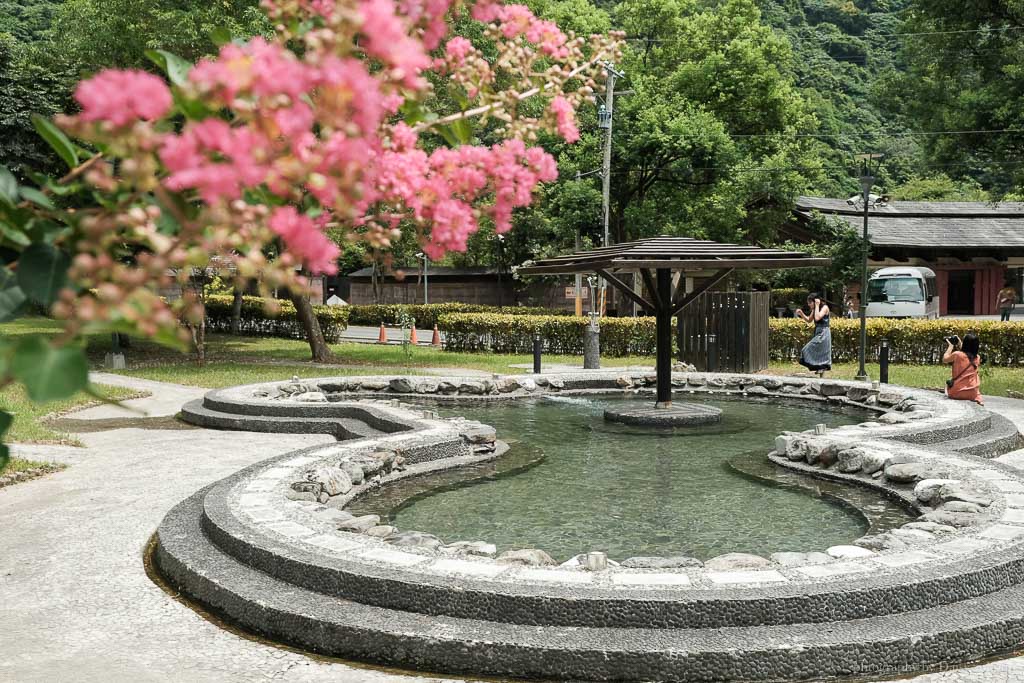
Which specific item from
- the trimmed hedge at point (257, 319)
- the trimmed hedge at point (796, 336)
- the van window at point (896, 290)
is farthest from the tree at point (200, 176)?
the van window at point (896, 290)

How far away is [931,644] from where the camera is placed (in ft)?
16.5

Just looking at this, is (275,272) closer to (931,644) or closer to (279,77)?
(279,77)

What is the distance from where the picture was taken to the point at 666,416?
13.3 m

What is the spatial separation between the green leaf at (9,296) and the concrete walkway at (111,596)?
0.37m

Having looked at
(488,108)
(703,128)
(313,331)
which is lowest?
(313,331)

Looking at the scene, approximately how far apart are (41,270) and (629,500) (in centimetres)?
744

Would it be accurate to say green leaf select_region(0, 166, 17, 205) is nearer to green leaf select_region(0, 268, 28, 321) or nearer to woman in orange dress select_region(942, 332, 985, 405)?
green leaf select_region(0, 268, 28, 321)

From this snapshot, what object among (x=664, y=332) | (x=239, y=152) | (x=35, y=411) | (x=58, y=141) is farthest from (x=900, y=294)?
(x=239, y=152)

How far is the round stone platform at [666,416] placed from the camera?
13.2 metres

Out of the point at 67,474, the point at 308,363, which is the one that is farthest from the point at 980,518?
the point at 308,363

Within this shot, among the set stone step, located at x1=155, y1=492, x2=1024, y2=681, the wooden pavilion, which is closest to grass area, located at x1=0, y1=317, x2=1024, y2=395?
the wooden pavilion

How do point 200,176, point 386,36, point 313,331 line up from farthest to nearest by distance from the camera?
point 313,331, point 386,36, point 200,176

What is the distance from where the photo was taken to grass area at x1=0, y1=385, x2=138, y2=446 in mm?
11945

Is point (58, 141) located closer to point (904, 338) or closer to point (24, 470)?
point (24, 470)
